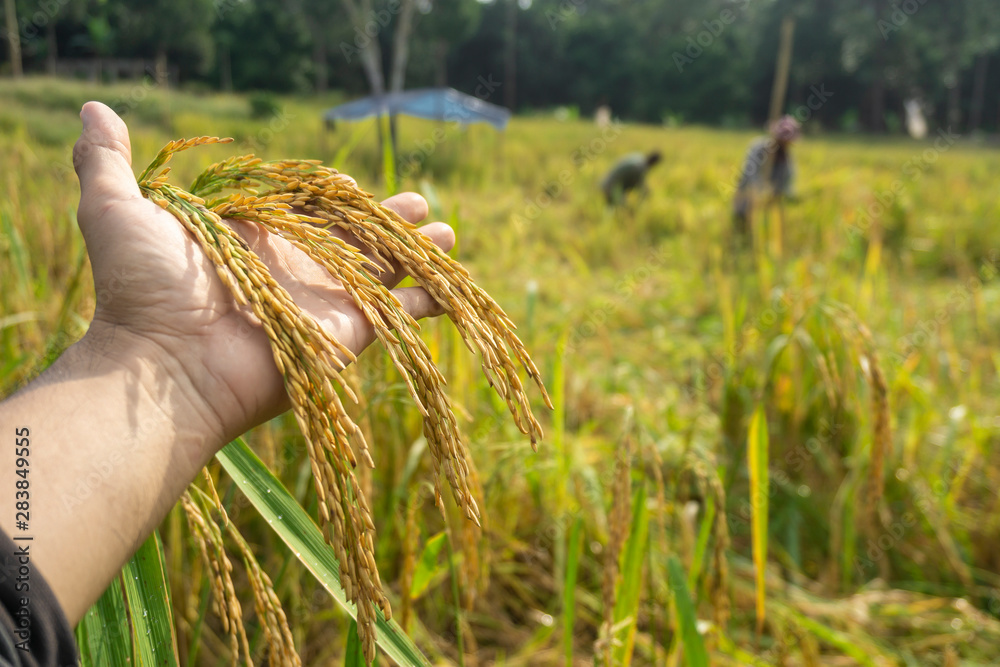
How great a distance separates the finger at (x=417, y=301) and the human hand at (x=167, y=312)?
100 mm

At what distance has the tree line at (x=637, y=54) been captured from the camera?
15.8m

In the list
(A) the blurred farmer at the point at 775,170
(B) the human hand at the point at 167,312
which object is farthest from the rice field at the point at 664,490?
(A) the blurred farmer at the point at 775,170

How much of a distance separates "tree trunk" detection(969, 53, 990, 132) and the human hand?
35.6 metres

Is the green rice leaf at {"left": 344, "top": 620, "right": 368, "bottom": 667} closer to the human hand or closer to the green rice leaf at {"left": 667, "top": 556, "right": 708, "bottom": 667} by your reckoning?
the human hand

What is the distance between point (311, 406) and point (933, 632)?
189 centimetres

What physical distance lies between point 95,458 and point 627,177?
8041 millimetres

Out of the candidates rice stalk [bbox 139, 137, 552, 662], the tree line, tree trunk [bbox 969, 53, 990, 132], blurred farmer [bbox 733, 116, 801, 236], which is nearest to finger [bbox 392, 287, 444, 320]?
rice stalk [bbox 139, 137, 552, 662]

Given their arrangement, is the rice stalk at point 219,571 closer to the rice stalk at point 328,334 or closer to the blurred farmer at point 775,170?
the rice stalk at point 328,334

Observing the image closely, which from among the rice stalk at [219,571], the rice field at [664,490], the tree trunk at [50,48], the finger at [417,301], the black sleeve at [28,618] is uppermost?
the tree trunk at [50,48]

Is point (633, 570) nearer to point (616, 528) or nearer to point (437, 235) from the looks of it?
point (616, 528)

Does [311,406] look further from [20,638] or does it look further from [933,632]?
[933,632]

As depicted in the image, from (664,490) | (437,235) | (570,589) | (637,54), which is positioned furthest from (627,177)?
(637,54)

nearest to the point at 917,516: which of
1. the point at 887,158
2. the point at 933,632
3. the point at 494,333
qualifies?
the point at 933,632

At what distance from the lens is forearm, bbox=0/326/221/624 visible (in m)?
0.53
